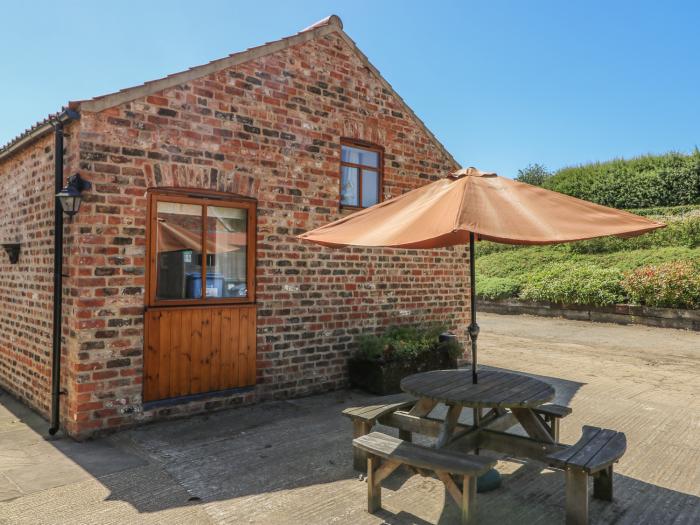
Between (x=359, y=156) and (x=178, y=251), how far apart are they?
312cm

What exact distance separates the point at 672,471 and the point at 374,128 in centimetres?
557

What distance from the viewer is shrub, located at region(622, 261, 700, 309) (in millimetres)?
12859

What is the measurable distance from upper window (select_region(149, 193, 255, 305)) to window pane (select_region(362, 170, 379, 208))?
1.98 m

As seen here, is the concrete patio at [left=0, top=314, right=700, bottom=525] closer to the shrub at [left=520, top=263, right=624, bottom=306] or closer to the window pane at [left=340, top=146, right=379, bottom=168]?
the window pane at [left=340, top=146, right=379, bottom=168]

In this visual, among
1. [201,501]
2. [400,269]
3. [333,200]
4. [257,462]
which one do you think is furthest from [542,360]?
[201,501]

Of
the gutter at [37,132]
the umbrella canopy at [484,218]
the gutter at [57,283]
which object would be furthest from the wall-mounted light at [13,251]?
the umbrella canopy at [484,218]

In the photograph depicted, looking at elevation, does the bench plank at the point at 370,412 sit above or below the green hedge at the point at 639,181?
below

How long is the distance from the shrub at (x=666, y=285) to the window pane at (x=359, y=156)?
9.76 metres

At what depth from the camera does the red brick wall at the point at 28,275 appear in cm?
580

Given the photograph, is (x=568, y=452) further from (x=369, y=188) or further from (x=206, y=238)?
(x=369, y=188)

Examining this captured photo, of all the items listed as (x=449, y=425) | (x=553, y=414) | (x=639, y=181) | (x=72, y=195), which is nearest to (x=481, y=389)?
(x=449, y=425)

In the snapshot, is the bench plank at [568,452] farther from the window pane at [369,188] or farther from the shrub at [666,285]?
the shrub at [666,285]

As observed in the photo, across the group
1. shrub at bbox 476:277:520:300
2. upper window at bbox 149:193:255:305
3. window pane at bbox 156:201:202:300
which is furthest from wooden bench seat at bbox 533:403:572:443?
shrub at bbox 476:277:520:300

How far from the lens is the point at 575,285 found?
15336 mm
